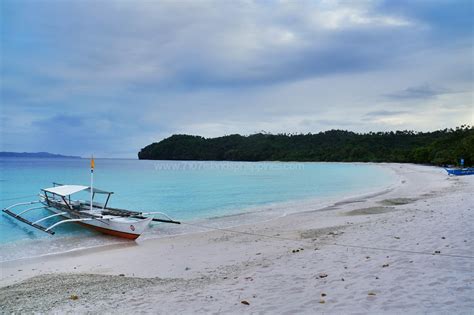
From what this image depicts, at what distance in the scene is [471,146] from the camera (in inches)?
2028

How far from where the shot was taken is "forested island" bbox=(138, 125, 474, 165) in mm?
118562

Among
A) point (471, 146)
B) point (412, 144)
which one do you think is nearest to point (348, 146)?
point (412, 144)

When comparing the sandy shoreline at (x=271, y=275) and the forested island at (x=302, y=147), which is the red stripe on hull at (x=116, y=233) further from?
the forested island at (x=302, y=147)

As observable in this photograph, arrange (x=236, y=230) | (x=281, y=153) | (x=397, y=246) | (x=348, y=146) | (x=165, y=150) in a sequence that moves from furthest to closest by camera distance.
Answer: (x=165, y=150) → (x=281, y=153) → (x=348, y=146) → (x=236, y=230) → (x=397, y=246)

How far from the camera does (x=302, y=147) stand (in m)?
152

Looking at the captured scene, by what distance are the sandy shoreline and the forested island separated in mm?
87190

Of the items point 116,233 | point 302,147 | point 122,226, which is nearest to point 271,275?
point 122,226

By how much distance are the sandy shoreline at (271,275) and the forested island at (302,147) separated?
87190 millimetres

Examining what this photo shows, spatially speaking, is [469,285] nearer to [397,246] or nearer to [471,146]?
[397,246]

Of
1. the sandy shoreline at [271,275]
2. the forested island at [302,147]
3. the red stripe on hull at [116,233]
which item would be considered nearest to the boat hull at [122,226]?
the red stripe on hull at [116,233]

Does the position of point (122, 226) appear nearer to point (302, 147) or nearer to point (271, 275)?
point (271, 275)

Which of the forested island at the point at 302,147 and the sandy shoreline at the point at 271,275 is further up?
the forested island at the point at 302,147

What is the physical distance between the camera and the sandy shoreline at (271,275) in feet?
14.6

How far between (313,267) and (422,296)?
1.99m
